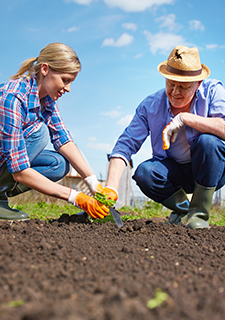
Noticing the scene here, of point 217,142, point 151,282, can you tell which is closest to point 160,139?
point 217,142

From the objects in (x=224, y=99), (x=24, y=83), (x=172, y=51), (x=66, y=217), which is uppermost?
(x=172, y=51)

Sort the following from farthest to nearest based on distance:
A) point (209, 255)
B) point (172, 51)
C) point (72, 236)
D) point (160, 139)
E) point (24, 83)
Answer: point (160, 139), point (172, 51), point (24, 83), point (72, 236), point (209, 255)

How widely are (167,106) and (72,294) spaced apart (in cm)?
217

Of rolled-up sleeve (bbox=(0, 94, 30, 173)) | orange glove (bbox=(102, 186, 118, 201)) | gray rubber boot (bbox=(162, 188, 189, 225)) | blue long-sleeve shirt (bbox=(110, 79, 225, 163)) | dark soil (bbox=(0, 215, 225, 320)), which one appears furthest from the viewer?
gray rubber boot (bbox=(162, 188, 189, 225))

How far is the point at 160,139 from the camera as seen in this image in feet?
9.91

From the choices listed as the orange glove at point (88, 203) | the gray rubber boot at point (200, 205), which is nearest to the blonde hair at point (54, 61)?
the orange glove at point (88, 203)

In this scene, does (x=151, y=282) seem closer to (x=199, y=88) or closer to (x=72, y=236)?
(x=72, y=236)

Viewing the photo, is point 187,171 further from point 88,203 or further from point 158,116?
point 88,203

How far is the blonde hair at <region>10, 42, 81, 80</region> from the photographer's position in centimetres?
249

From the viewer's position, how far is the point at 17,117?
2465 mm

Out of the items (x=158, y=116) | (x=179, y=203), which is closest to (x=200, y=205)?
(x=179, y=203)

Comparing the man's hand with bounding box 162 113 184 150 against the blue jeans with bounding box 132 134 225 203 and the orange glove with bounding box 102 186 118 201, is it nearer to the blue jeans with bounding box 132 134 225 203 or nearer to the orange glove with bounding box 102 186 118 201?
the blue jeans with bounding box 132 134 225 203

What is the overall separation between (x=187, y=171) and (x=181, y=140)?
1.07 feet

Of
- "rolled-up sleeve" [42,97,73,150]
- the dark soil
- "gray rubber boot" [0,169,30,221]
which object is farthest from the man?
"gray rubber boot" [0,169,30,221]
